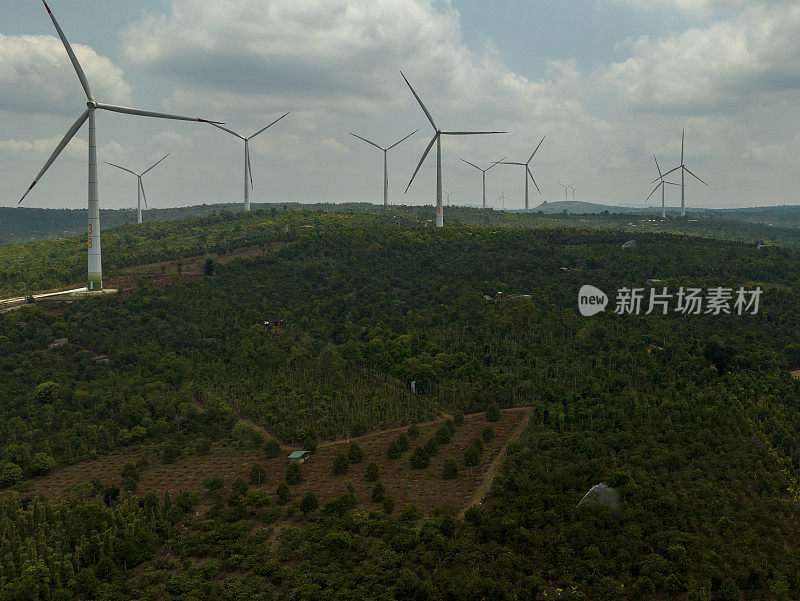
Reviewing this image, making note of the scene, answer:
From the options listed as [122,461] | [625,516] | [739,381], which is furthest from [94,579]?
[739,381]

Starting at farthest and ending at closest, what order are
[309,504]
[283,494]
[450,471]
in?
[450,471], [283,494], [309,504]

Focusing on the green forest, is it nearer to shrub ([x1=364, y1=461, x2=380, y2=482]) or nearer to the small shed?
shrub ([x1=364, y1=461, x2=380, y2=482])

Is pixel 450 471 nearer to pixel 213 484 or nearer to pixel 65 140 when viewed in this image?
pixel 213 484

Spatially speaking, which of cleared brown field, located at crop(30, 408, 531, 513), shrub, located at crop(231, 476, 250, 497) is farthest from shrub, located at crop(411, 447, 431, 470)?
shrub, located at crop(231, 476, 250, 497)

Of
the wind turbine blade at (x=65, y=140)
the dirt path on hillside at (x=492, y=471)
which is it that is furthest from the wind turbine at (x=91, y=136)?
the dirt path on hillside at (x=492, y=471)

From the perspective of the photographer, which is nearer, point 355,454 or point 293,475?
point 293,475

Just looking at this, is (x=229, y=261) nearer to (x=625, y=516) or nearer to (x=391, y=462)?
(x=391, y=462)

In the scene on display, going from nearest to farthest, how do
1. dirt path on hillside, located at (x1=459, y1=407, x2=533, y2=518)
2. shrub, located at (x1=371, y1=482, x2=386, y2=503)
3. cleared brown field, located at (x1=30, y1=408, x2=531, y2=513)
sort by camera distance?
dirt path on hillside, located at (x1=459, y1=407, x2=533, y2=518) < shrub, located at (x1=371, y1=482, x2=386, y2=503) < cleared brown field, located at (x1=30, y1=408, x2=531, y2=513)

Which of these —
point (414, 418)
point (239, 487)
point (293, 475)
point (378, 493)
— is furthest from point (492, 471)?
point (239, 487)
